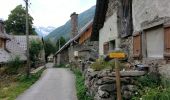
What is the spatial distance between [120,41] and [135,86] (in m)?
4.92

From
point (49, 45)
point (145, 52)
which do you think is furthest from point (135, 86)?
point (49, 45)

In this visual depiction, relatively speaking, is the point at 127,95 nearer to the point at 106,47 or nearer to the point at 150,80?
the point at 150,80

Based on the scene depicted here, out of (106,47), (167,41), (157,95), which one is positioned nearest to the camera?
(157,95)

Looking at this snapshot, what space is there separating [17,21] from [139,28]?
2159 inches

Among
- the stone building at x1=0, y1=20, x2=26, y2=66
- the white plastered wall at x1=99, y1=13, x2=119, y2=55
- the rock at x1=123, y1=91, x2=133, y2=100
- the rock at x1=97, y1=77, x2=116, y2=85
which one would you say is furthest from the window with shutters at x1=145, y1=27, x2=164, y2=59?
the stone building at x1=0, y1=20, x2=26, y2=66

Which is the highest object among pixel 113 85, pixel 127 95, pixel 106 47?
pixel 106 47

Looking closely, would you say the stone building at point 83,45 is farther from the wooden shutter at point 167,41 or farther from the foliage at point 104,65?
the wooden shutter at point 167,41

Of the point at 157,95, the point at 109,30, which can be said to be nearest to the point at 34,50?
the point at 109,30

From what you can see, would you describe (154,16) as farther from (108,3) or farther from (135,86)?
(108,3)

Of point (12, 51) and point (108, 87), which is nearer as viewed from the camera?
point (108, 87)

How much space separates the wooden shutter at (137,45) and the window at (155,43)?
1.20 ft

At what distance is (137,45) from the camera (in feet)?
41.3

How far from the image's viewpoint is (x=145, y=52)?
1213cm

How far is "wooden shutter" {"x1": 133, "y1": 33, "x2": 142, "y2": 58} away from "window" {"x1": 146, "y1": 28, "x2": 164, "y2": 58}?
365 millimetres
